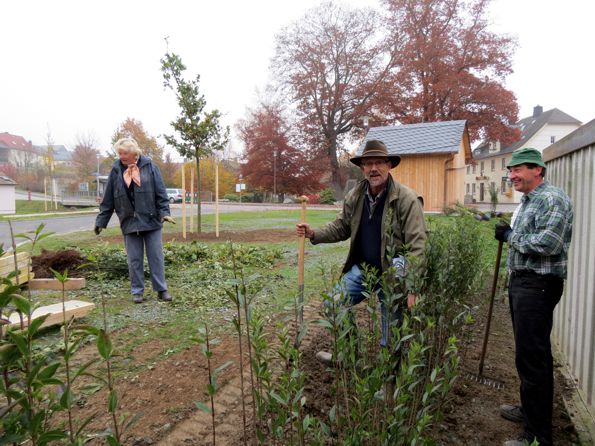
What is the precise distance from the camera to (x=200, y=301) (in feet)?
17.5

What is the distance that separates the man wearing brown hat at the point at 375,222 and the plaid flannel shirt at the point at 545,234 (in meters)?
0.67

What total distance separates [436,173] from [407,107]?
16410 mm

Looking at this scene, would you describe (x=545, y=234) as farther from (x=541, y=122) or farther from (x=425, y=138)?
(x=541, y=122)

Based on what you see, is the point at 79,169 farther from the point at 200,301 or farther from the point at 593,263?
the point at 593,263

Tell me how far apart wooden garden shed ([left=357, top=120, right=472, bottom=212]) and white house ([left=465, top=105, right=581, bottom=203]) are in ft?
84.1

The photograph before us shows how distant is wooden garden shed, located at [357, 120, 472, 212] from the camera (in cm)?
1866

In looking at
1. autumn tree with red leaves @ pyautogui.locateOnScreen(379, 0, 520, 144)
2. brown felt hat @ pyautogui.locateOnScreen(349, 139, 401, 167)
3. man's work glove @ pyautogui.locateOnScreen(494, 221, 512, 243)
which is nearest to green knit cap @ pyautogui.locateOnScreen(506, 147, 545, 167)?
man's work glove @ pyautogui.locateOnScreen(494, 221, 512, 243)

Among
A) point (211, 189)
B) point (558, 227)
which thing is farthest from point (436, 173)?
point (211, 189)

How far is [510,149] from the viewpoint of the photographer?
54.8m

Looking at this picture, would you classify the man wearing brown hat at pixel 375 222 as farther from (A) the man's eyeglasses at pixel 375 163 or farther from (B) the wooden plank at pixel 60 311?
(B) the wooden plank at pixel 60 311

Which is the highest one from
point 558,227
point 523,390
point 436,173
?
point 436,173

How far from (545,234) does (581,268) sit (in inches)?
43.7

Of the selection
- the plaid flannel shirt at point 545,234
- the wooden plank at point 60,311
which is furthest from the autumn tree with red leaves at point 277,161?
the plaid flannel shirt at point 545,234

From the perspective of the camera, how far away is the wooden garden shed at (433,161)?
734 inches
